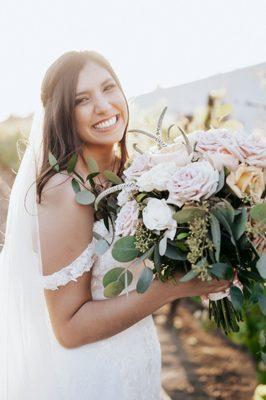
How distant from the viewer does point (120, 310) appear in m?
2.42

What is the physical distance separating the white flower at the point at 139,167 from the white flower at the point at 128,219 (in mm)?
92

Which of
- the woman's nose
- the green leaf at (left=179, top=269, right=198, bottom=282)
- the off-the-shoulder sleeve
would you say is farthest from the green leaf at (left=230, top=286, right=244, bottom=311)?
the woman's nose

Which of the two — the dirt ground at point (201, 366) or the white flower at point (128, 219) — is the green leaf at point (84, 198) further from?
the dirt ground at point (201, 366)

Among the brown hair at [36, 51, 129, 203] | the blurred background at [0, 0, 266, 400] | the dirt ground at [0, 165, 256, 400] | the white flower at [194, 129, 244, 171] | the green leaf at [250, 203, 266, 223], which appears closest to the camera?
the green leaf at [250, 203, 266, 223]

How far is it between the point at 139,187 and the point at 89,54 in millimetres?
774

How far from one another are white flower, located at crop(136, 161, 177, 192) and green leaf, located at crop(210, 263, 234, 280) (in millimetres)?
306

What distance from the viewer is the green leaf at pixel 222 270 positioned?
6.80 ft

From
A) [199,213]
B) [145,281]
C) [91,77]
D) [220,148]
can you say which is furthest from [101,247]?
[91,77]

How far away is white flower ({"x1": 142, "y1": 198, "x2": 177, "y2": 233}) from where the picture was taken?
206 centimetres

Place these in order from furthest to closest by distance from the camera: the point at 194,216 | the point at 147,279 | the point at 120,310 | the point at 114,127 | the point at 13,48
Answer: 1. the point at 13,48
2. the point at 114,127
3. the point at 120,310
4. the point at 147,279
5. the point at 194,216

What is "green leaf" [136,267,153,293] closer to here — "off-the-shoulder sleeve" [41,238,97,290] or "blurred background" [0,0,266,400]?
"off-the-shoulder sleeve" [41,238,97,290]

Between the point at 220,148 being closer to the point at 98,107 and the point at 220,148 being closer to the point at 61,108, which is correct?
the point at 98,107

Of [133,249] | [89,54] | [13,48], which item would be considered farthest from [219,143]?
[13,48]

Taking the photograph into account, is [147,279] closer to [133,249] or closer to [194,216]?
[133,249]
